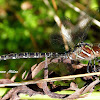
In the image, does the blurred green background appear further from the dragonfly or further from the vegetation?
the dragonfly

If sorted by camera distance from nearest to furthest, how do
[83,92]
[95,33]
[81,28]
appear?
[83,92] → [81,28] → [95,33]

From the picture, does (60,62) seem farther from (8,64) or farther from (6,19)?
(6,19)

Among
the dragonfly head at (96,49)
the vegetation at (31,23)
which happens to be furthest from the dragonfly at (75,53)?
the vegetation at (31,23)

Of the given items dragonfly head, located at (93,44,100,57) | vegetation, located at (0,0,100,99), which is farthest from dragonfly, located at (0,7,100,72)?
vegetation, located at (0,0,100,99)

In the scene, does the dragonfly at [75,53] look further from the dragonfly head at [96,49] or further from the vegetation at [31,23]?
the vegetation at [31,23]

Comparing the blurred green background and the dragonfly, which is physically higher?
the blurred green background

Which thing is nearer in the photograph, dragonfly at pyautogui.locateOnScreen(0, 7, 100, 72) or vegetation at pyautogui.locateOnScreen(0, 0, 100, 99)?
dragonfly at pyautogui.locateOnScreen(0, 7, 100, 72)

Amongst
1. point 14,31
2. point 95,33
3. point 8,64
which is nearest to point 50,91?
point 8,64

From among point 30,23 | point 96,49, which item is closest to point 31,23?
point 30,23
